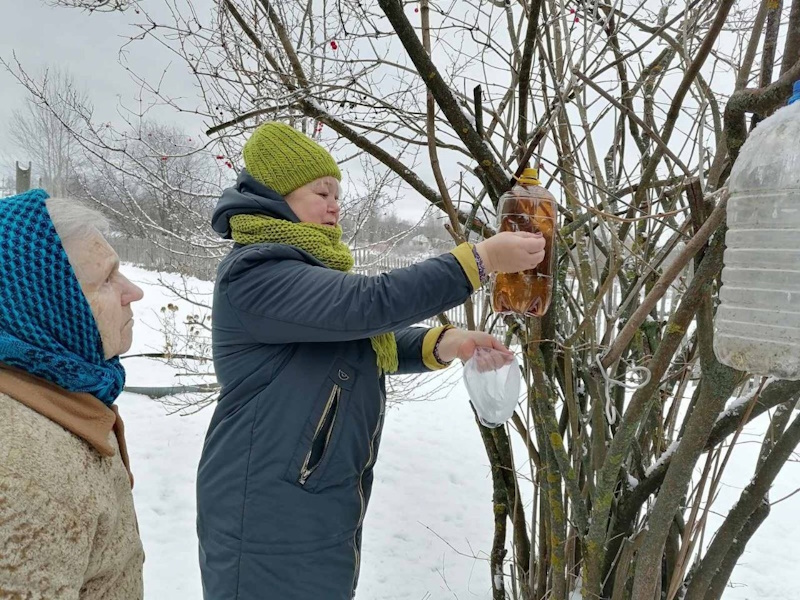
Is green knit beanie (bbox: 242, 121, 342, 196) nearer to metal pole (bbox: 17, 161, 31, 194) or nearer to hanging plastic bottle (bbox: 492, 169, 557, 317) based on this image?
hanging plastic bottle (bbox: 492, 169, 557, 317)

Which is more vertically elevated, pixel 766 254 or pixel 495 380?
pixel 766 254

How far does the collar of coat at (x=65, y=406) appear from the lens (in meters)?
0.96

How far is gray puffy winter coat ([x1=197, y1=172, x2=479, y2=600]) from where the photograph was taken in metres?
1.41

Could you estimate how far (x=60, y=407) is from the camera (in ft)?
3.33

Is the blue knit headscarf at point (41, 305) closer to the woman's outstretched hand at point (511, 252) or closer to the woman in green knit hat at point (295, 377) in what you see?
the woman in green knit hat at point (295, 377)

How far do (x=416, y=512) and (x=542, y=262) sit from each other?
3707 mm

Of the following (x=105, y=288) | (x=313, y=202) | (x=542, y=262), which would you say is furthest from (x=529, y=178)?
(x=105, y=288)

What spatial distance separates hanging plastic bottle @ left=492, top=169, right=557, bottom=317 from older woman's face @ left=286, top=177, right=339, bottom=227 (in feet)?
1.79

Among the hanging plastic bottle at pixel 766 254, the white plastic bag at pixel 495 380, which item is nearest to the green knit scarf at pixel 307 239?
the white plastic bag at pixel 495 380

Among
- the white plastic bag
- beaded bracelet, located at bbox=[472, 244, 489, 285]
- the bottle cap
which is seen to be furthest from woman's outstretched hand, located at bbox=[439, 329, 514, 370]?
the bottle cap

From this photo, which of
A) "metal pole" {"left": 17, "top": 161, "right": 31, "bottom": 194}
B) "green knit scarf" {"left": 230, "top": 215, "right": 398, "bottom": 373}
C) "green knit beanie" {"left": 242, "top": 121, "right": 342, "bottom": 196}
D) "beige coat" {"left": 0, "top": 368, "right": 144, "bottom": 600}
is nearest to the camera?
"beige coat" {"left": 0, "top": 368, "right": 144, "bottom": 600}

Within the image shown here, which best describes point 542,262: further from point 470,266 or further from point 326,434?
point 326,434

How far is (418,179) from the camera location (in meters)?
2.28

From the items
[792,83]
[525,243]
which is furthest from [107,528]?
[792,83]
